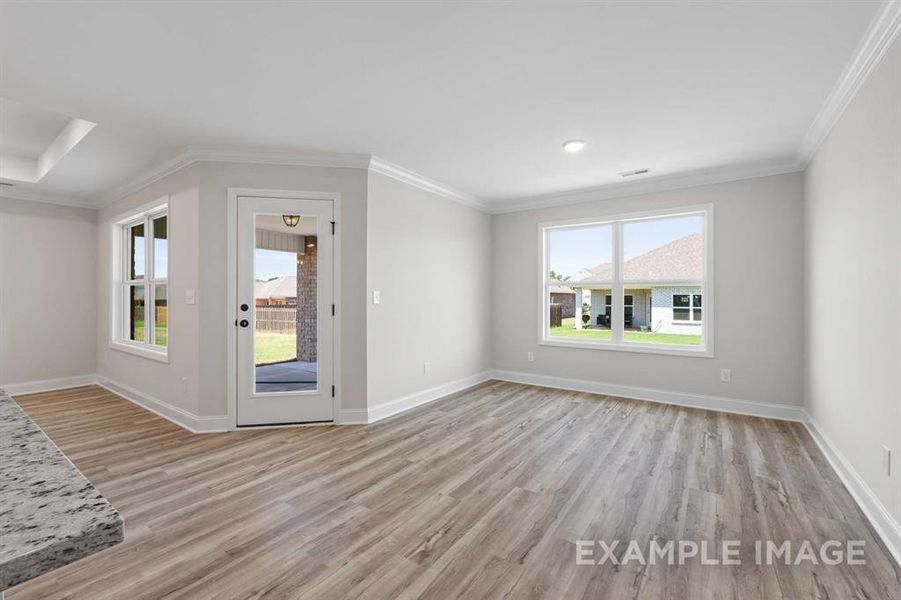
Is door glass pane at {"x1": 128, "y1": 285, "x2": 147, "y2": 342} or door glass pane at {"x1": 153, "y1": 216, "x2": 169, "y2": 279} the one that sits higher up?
door glass pane at {"x1": 153, "y1": 216, "x2": 169, "y2": 279}

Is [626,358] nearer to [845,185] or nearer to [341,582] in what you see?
[845,185]

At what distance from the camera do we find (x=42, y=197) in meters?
5.22

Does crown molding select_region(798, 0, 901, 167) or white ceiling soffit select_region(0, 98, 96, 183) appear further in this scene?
white ceiling soffit select_region(0, 98, 96, 183)

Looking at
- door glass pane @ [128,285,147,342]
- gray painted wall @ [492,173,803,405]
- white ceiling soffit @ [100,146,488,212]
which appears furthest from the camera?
door glass pane @ [128,285,147,342]

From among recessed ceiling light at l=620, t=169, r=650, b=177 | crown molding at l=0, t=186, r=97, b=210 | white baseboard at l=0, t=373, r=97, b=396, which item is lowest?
white baseboard at l=0, t=373, r=97, b=396

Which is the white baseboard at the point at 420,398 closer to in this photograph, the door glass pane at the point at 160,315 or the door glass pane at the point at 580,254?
the door glass pane at the point at 580,254

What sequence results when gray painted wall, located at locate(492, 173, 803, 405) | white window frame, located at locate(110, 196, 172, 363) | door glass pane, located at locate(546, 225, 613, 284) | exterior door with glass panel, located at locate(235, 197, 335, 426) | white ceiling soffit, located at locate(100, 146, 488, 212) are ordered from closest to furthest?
white ceiling soffit, located at locate(100, 146, 488, 212) → exterior door with glass panel, located at locate(235, 197, 335, 426) → gray painted wall, located at locate(492, 173, 803, 405) → white window frame, located at locate(110, 196, 172, 363) → door glass pane, located at locate(546, 225, 613, 284)

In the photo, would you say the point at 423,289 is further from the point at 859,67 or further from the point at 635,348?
the point at 859,67

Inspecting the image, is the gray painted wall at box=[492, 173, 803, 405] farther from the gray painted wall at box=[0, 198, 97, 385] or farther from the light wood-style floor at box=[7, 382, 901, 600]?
the gray painted wall at box=[0, 198, 97, 385]

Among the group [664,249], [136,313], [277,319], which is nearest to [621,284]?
[664,249]

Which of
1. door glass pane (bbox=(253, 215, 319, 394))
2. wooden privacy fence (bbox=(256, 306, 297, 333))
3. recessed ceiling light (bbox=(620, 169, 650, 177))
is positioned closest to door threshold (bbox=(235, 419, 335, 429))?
door glass pane (bbox=(253, 215, 319, 394))

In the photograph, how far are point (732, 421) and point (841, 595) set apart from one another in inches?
99.0

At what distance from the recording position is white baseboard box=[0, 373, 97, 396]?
5.06 metres

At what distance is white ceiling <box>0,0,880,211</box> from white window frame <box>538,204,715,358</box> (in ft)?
3.04
